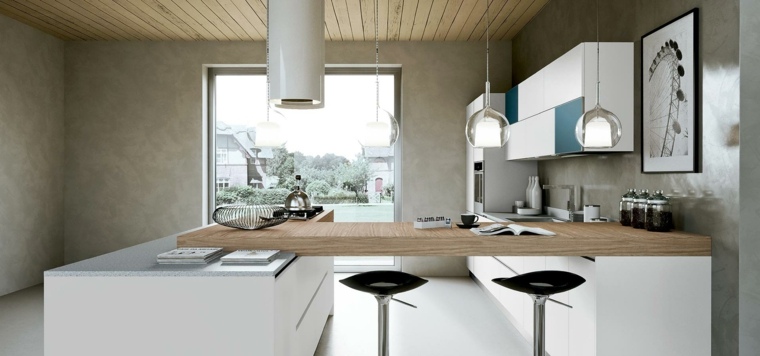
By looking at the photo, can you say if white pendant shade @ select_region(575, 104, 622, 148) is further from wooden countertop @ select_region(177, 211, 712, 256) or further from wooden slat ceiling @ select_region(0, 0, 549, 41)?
wooden slat ceiling @ select_region(0, 0, 549, 41)

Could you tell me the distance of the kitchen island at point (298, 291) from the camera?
2125 millimetres

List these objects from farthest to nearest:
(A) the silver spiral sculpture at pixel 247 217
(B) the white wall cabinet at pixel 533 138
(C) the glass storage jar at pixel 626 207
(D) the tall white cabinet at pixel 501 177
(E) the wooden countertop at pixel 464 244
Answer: (D) the tall white cabinet at pixel 501 177
(B) the white wall cabinet at pixel 533 138
(C) the glass storage jar at pixel 626 207
(A) the silver spiral sculpture at pixel 247 217
(E) the wooden countertop at pixel 464 244

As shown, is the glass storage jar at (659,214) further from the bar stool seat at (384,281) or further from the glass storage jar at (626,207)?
the bar stool seat at (384,281)

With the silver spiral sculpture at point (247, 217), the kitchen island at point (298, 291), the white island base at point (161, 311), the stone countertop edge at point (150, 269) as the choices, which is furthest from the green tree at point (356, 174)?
the white island base at point (161, 311)

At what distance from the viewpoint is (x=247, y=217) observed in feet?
9.41

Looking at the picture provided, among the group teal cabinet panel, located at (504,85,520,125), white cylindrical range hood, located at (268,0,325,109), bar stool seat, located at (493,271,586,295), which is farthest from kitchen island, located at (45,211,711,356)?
teal cabinet panel, located at (504,85,520,125)

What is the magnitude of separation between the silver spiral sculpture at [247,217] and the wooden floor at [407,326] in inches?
46.7

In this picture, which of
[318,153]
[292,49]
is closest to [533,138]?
[292,49]

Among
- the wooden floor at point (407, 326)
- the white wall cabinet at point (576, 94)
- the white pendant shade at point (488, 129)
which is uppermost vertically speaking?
the white wall cabinet at point (576, 94)

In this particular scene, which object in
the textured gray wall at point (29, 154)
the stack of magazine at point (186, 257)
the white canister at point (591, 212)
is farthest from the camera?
the textured gray wall at point (29, 154)

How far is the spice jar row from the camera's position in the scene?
2.83 meters

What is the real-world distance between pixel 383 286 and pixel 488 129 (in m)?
0.98

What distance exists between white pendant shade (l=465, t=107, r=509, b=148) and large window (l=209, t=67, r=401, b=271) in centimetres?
363

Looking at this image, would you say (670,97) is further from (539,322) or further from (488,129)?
(539,322)
